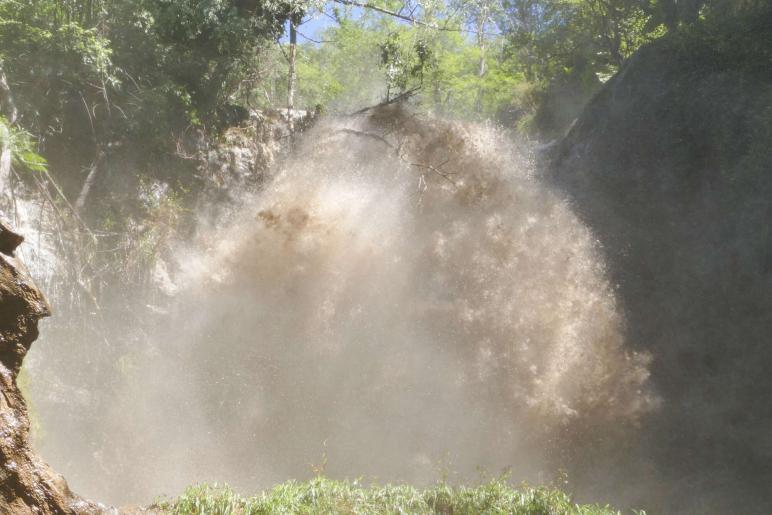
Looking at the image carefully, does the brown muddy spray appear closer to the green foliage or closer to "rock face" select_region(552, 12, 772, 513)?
"rock face" select_region(552, 12, 772, 513)

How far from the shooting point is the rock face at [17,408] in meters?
4.11

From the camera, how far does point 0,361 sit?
4.25 metres

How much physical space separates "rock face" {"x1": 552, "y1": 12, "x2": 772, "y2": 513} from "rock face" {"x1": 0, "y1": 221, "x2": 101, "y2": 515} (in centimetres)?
954

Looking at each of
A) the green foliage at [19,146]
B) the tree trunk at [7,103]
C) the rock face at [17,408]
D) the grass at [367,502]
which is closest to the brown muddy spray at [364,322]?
the green foliage at [19,146]

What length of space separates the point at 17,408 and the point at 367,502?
386 centimetres

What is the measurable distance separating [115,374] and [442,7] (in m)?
11.0

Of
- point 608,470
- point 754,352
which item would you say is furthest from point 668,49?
point 608,470

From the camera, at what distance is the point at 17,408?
4340 mm

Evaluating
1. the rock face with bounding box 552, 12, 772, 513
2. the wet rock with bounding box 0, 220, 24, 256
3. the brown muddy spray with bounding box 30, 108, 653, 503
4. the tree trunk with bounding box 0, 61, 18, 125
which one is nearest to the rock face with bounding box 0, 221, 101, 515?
the wet rock with bounding box 0, 220, 24, 256

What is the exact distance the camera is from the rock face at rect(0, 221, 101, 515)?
4.11 metres

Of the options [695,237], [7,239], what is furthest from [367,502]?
[695,237]

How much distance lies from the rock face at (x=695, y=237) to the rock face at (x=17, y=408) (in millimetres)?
9542

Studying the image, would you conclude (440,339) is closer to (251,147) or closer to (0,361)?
(251,147)

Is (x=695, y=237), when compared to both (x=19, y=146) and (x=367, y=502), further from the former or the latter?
(x=19, y=146)
